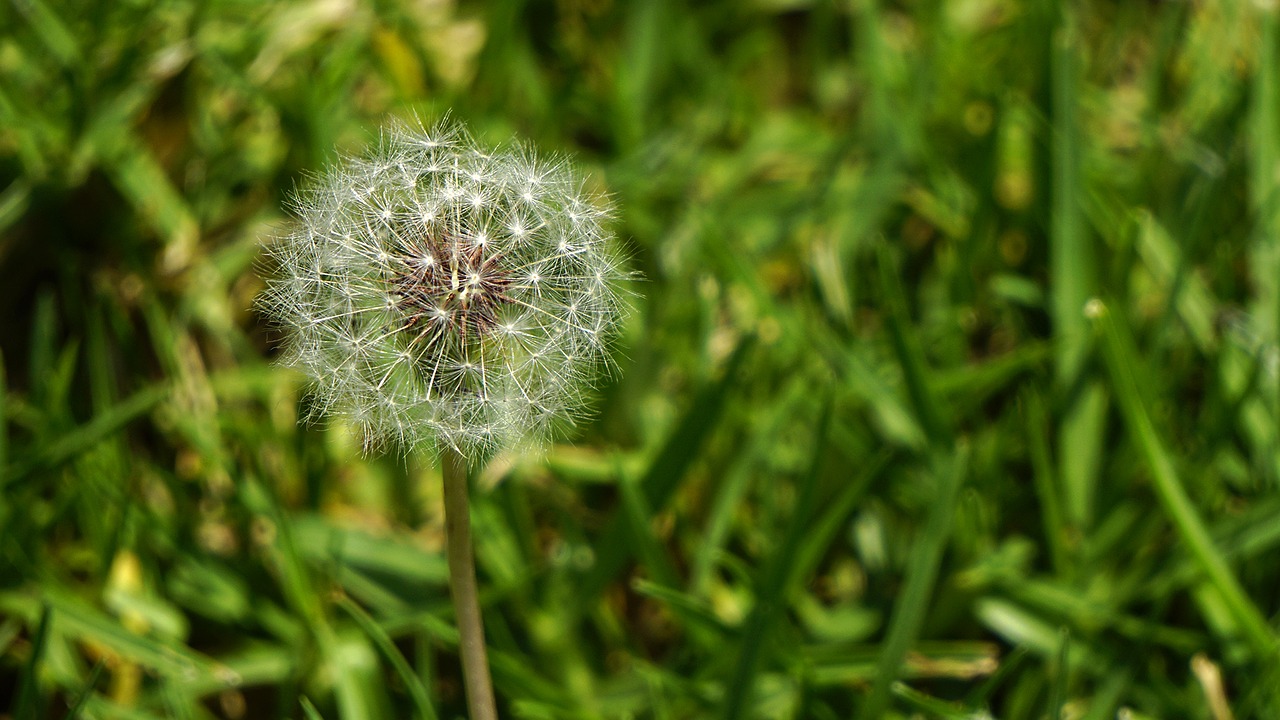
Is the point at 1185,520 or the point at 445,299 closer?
the point at 445,299

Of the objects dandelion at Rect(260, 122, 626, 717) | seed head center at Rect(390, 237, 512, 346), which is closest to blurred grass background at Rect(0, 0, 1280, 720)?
dandelion at Rect(260, 122, 626, 717)

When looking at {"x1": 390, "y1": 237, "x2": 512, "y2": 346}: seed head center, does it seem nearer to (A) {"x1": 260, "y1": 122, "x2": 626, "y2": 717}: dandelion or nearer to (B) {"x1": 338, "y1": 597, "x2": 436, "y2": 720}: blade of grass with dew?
(A) {"x1": 260, "y1": 122, "x2": 626, "y2": 717}: dandelion

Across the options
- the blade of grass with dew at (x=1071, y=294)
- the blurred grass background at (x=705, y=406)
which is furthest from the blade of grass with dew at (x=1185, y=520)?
the blade of grass with dew at (x=1071, y=294)

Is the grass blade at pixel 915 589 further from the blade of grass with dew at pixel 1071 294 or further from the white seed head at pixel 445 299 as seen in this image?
the white seed head at pixel 445 299

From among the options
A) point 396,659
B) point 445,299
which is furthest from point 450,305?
point 396,659

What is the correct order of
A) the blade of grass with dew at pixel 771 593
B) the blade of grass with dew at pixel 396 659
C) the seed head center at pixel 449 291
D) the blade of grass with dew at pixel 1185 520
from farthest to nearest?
the blade of grass with dew at pixel 1185 520, the blade of grass with dew at pixel 771 593, the blade of grass with dew at pixel 396 659, the seed head center at pixel 449 291

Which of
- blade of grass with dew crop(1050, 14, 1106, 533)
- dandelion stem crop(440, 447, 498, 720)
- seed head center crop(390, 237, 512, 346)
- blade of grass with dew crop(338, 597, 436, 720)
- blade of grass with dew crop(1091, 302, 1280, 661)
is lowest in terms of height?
dandelion stem crop(440, 447, 498, 720)

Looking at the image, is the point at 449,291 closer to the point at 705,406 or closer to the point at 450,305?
the point at 450,305
